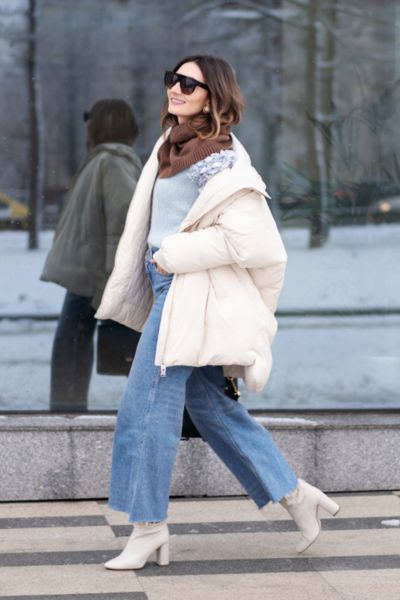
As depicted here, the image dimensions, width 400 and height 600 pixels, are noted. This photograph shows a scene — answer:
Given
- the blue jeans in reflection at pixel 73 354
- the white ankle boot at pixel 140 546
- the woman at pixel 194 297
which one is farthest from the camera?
the blue jeans in reflection at pixel 73 354

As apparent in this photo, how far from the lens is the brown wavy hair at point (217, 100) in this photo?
16.1 feet

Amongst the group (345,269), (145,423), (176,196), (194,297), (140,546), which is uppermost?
(176,196)

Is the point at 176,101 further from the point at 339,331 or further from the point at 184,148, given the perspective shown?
the point at 339,331

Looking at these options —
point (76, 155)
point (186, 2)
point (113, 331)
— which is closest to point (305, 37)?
point (186, 2)

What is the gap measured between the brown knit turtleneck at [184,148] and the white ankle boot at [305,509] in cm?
121

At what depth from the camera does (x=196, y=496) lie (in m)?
6.23

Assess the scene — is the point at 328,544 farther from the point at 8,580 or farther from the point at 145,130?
the point at 145,130

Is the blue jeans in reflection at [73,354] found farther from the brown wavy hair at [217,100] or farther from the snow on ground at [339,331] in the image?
the brown wavy hair at [217,100]

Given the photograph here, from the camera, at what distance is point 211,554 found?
5219mm

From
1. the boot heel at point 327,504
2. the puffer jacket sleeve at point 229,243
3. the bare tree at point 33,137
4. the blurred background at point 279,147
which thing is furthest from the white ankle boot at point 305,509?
the bare tree at point 33,137

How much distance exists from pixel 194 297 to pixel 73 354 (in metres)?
2.02

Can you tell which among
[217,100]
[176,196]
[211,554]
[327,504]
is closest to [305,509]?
[327,504]

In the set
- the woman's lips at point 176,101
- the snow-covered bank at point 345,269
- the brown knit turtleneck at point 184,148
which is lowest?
the snow-covered bank at point 345,269

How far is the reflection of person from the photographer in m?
6.67
